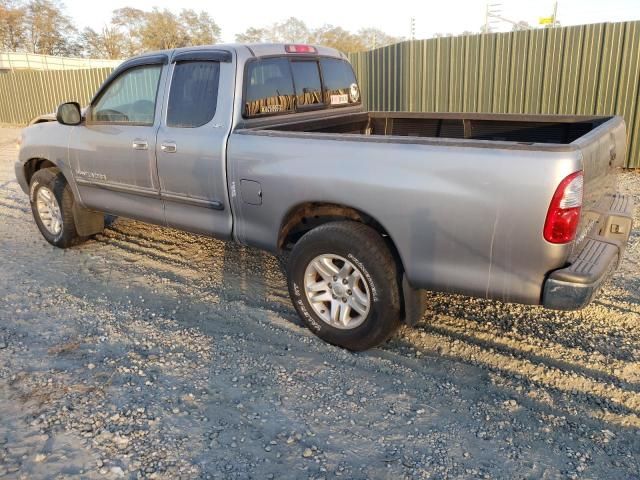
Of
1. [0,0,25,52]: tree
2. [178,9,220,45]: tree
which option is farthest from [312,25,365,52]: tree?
[0,0,25,52]: tree

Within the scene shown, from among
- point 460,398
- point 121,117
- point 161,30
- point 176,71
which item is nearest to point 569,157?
point 460,398

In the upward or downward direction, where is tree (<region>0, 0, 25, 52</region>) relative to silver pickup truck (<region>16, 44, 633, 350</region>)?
upward

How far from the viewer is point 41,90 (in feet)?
65.0

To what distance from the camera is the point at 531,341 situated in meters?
3.68

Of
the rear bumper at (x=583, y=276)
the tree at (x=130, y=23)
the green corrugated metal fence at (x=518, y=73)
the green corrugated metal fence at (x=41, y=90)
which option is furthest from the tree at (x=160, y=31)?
the rear bumper at (x=583, y=276)

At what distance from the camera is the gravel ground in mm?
2609

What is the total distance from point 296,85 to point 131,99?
4.74ft

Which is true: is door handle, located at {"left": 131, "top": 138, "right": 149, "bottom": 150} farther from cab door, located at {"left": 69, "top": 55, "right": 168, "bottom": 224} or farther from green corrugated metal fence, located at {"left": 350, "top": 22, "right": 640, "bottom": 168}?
green corrugated metal fence, located at {"left": 350, "top": 22, "right": 640, "bottom": 168}

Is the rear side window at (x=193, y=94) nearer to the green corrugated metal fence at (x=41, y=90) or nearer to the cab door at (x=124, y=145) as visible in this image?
the cab door at (x=124, y=145)

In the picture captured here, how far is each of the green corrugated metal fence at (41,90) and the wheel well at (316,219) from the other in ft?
53.4

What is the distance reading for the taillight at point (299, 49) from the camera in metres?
4.56

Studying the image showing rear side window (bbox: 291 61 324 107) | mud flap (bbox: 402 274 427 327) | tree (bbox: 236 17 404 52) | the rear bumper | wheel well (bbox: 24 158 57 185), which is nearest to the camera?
the rear bumper

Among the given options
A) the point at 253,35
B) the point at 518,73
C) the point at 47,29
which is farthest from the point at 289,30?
the point at 518,73

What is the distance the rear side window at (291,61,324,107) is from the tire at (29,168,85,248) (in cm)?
258
